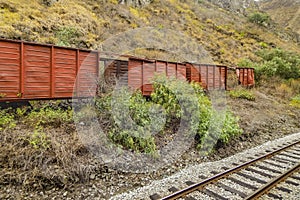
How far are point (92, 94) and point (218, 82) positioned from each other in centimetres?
1225

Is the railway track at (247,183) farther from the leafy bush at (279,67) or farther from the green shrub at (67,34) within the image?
the leafy bush at (279,67)

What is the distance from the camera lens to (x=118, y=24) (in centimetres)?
2197

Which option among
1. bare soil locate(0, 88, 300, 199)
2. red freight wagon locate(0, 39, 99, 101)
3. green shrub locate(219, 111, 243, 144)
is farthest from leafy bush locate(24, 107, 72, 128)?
green shrub locate(219, 111, 243, 144)

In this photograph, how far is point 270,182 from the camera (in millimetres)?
5070

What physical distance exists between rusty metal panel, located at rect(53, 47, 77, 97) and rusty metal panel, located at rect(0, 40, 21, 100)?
1228 millimetres

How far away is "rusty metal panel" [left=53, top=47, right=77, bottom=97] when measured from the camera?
7.90 m

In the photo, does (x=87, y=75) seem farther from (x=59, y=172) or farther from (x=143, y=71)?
(x=59, y=172)

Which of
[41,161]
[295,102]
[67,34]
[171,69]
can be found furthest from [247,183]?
[295,102]

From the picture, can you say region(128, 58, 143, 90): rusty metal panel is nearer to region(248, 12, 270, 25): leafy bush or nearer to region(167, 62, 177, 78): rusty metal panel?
region(167, 62, 177, 78): rusty metal panel

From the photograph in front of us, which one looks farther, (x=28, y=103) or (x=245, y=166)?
(x=28, y=103)

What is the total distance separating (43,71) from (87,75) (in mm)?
1795

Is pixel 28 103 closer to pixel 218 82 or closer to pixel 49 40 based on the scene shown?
pixel 49 40

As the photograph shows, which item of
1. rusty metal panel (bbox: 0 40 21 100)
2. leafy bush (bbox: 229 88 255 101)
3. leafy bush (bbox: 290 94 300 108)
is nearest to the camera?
rusty metal panel (bbox: 0 40 21 100)

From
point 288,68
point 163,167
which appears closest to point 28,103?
point 163,167
